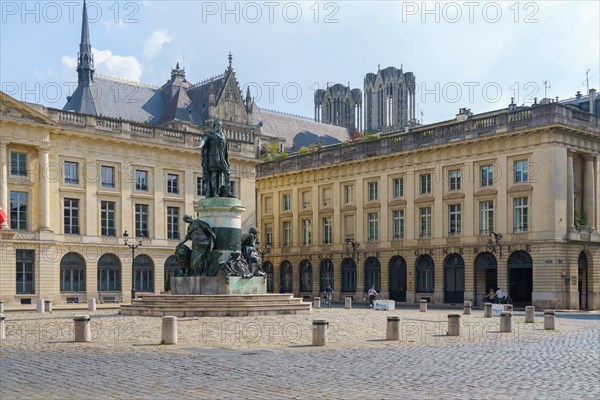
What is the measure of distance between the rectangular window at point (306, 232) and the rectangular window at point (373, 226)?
270 inches

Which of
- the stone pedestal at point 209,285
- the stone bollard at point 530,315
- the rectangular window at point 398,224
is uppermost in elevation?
the rectangular window at point 398,224

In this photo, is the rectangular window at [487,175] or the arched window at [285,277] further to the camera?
the arched window at [285,277]

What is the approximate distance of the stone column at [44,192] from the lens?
4944 centimetres

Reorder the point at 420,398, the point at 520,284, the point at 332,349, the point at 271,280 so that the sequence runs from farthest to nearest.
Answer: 1. the point at 271,280
2. the point at 520,284
3. the point at 332,349
4. the point at 420,398

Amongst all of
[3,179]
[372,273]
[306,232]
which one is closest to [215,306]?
[3,179]

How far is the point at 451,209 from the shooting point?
55.5 m

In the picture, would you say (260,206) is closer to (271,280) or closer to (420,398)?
(271,280)

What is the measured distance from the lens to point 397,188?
59375mm

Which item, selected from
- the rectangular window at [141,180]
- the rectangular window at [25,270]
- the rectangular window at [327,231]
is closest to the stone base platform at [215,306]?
the rectangular window at [25,270]

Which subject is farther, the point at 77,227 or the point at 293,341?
the point at 77,227

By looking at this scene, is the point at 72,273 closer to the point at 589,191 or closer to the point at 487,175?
the point at 487,175

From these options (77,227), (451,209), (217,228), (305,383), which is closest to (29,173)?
(77,227)

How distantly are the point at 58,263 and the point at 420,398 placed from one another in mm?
42244

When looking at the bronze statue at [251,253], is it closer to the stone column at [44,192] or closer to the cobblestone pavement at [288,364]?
the cobblestone pavement at [288,364]
